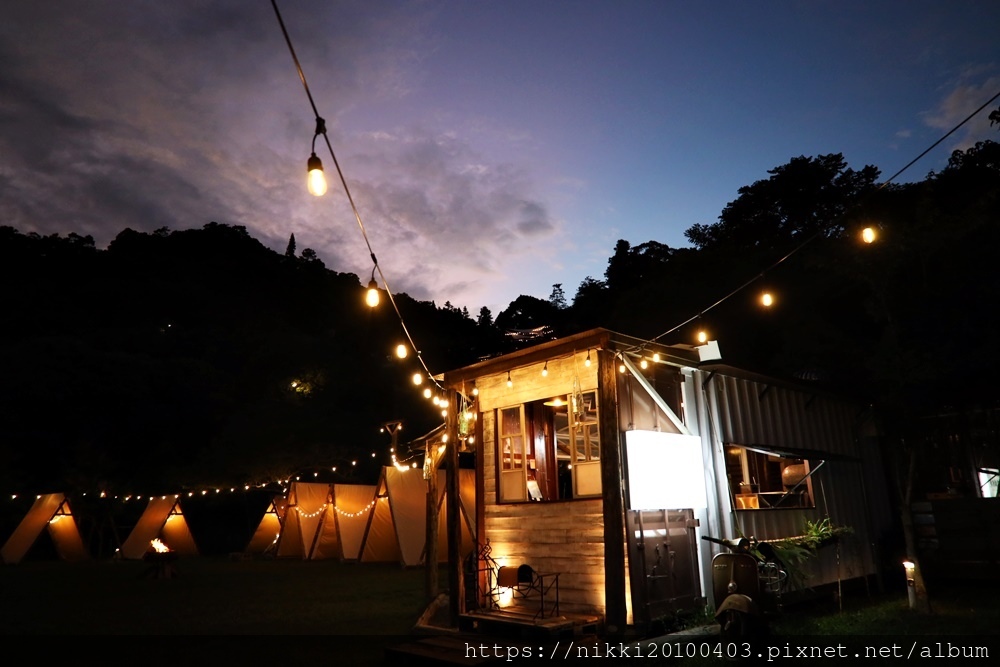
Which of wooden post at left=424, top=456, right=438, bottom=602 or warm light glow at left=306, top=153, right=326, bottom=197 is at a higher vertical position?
warm light glow at left=306, top=153, right=326, bottom=197

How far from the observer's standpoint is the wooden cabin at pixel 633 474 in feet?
24.9

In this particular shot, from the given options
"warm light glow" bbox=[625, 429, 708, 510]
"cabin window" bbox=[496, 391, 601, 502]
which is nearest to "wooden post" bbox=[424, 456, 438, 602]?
"cabin window" bbox=[496, 391, 601, 502]

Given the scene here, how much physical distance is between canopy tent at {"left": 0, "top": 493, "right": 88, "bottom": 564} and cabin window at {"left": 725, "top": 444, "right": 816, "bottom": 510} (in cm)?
2433

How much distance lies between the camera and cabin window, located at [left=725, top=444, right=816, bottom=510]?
31.8ft

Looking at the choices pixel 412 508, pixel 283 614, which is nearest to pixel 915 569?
pixel 283 614

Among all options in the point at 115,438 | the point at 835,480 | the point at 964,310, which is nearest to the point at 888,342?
the point at 964,310

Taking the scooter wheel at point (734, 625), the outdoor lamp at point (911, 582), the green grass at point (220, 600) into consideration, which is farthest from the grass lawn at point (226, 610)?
the outdoor lamp at point (911, 582)

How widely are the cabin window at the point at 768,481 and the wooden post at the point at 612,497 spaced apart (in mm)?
2781

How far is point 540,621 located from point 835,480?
695 centimetres

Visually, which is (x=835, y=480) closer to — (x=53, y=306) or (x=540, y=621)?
(x=540, y=621)

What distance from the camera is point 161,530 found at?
24.0m

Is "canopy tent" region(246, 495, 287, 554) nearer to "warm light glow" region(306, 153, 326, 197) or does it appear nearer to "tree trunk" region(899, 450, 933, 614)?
"tree trunk" region(899, 450, 933, 614)

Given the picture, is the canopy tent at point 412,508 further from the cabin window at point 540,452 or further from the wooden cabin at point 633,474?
the cabin window at point 540,452

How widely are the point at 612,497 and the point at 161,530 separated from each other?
2291 centimetres
